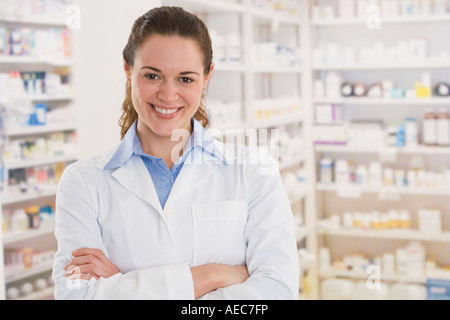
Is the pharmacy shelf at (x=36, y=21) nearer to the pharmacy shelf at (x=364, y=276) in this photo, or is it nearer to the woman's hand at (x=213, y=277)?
the pharmacy shelf at (x=364, y=276)

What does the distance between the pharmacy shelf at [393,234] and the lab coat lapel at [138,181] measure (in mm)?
3163

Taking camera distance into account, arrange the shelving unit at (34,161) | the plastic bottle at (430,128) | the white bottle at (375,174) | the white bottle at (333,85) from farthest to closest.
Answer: the white bottle at (333,85) → the white bottle at (375,174) → the plastic bottle at (430,128) → the shelving unit at (34,161)

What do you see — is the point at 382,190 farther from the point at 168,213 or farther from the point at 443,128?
the point at 168,213

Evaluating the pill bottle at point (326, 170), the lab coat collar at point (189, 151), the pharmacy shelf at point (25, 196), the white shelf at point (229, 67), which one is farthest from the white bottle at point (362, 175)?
the lab coat collar at point (189, 151)

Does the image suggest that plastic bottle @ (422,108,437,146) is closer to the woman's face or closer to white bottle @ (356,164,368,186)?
white bottle @ (356,164,368,186)

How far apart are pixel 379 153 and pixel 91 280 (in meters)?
3.43

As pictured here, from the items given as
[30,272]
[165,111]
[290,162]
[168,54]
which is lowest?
[30,272]

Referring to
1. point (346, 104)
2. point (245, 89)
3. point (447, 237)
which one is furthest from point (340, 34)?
point (447, 237)

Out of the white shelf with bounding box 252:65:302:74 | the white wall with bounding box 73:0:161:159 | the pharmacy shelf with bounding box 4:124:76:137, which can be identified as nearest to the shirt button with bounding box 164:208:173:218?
the white wall with bounding box 73:0:161:159

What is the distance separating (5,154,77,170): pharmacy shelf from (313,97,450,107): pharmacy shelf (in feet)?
6.16

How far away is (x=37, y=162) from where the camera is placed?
3.75 metres

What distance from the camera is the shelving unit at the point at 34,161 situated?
12.0 feet

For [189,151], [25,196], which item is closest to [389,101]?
[25,196]

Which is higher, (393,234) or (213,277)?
(213,277)
